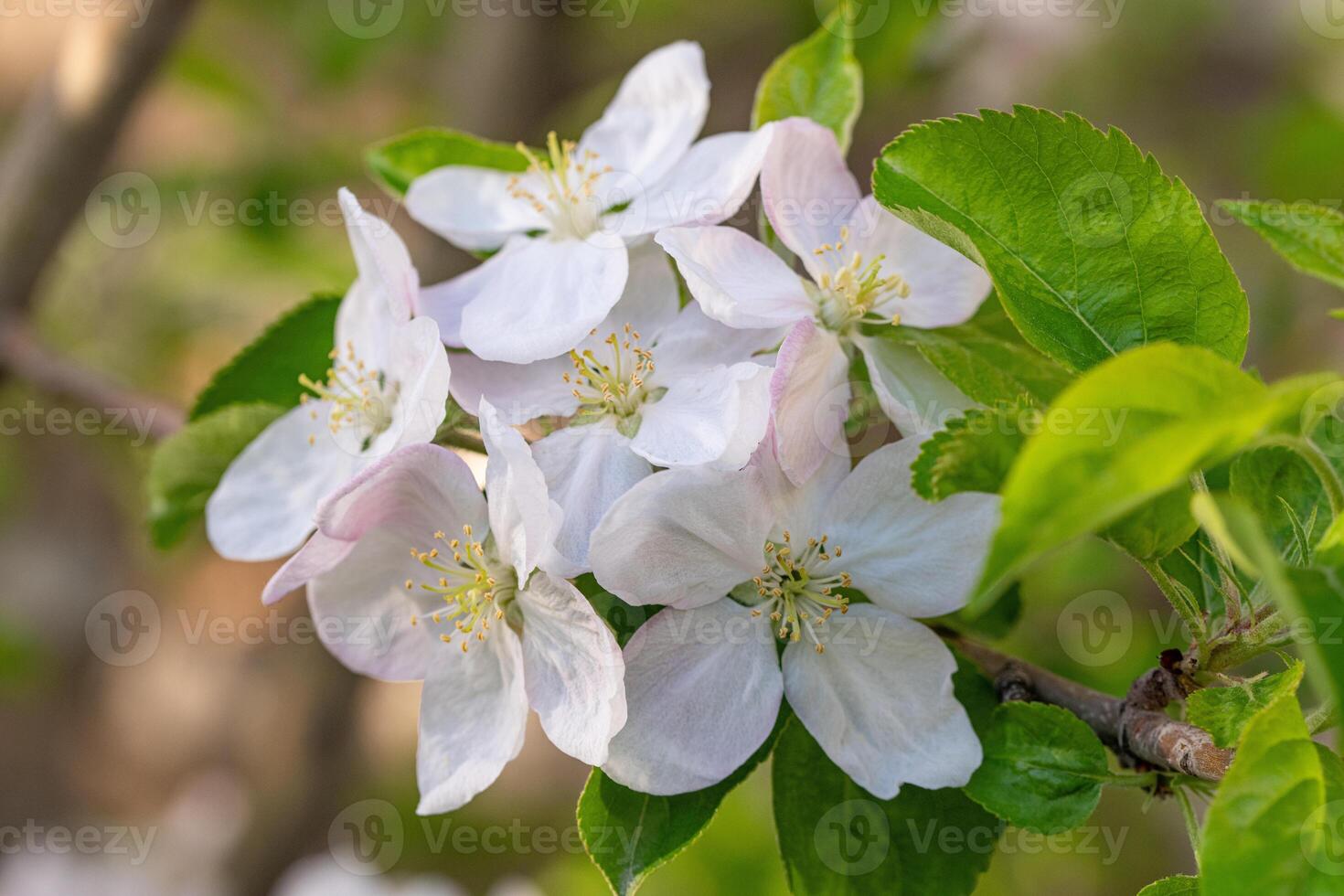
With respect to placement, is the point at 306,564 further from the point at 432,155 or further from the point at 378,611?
the point at 432,155

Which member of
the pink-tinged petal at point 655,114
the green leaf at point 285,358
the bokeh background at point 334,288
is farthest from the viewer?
the bokeh background at point 334,288

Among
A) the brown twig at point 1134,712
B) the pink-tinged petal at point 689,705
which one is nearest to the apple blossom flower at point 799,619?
the pink-tinged petal at point 689,705

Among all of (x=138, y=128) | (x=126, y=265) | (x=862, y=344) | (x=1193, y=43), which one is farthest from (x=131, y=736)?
(x=1193, y=43)

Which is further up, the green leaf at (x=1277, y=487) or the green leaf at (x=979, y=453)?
the green leaf at (x=979, y=453)

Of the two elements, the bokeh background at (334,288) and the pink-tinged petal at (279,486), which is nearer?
the pink-tinged petal at (279,486)

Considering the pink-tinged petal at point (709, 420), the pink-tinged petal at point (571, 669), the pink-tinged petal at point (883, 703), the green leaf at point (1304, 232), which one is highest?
the green leaf at point (1304, 232)

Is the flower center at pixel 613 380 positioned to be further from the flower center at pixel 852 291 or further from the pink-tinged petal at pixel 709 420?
the flower center at pixel 852 291

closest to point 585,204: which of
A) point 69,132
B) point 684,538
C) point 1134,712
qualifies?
point 684,538
